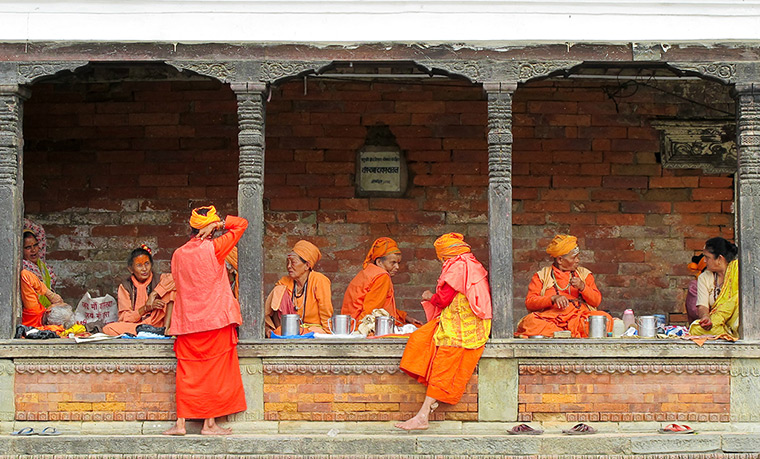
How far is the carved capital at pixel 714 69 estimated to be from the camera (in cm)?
797

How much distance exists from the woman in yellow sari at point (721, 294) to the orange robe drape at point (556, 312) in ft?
2.68

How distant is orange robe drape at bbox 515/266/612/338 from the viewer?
8.41m

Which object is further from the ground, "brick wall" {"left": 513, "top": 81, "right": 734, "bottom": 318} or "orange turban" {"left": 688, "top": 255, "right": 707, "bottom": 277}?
"brick wall" {"left": 513, "top": 81, "right": 734, "bottom": 318}

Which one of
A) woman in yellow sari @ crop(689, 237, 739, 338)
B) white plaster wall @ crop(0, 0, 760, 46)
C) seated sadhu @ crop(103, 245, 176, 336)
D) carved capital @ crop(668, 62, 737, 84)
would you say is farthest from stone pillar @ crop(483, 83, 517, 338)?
seated sadhu @ crop(103, 245, 176, 336)

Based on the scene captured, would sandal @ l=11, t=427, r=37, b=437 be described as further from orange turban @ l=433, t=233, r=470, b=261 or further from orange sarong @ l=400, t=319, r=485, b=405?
orange turban @ l=433, t=233, r=470, b=261

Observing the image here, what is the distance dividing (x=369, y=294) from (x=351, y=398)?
133cm

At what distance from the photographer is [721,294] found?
8523mm

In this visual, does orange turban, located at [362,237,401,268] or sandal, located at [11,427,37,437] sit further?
orange turban, located at [362,237,401,268]

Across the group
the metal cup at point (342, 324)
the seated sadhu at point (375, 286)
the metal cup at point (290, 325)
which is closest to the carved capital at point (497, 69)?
the seated sadhu at point (375, 286)

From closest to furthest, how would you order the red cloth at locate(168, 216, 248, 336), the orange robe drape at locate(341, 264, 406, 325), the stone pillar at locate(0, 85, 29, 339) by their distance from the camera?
1. the red cloth at locate(168, 216, 248, 336)
2. the stone pillar at locate(0, 85, 29, 339)
3. the orange robe drape at locate(341, 264, 406, 325)

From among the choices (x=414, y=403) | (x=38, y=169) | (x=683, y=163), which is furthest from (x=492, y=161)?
(x=38, y=169)

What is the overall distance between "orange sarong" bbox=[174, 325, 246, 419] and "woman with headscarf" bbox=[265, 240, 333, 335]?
3.15 ft

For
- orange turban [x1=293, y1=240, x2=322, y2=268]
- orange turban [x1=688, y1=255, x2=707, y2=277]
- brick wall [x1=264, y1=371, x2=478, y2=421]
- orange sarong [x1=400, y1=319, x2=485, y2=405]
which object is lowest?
brick wall [x1=264, y1=371, x2=478, y2=421]

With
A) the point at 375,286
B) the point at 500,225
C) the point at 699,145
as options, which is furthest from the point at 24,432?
the point at 699,145
